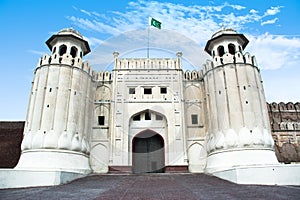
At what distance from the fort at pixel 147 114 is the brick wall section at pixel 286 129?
1020 centimetres

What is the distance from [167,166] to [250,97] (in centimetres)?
775

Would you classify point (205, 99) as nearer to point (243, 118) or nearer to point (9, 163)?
point (243, 118)

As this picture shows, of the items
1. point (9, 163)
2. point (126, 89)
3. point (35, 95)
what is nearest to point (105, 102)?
point (126, 89)

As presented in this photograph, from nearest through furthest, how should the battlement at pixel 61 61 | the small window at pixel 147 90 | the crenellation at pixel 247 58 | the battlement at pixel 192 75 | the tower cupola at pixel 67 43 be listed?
the battlement at pixel 61 61
the crenellation at pixel 247 58
the tower cupola at pixel 67 43
the small window at pixel 147 90
the battlement at pixel 192 75

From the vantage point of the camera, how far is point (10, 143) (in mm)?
19844

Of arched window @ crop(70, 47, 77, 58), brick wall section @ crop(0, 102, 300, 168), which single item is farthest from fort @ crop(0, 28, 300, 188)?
brick wall section @ crop(0, 102, 300, 168)

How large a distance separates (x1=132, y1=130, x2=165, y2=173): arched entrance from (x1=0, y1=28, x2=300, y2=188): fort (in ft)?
0.26

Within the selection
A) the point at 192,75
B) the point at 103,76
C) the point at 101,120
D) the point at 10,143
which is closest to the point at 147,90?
the point at 103,76

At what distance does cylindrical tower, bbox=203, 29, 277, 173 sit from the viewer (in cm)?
1534

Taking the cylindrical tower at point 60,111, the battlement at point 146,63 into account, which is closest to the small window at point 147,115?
the battlement at point 146,63

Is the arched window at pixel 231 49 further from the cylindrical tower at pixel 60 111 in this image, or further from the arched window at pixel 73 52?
the arched window at pixel 73 52

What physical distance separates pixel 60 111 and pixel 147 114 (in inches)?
276

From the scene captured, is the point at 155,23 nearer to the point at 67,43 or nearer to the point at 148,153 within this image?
the point at 67,43

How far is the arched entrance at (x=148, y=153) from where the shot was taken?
1871 centimetres
